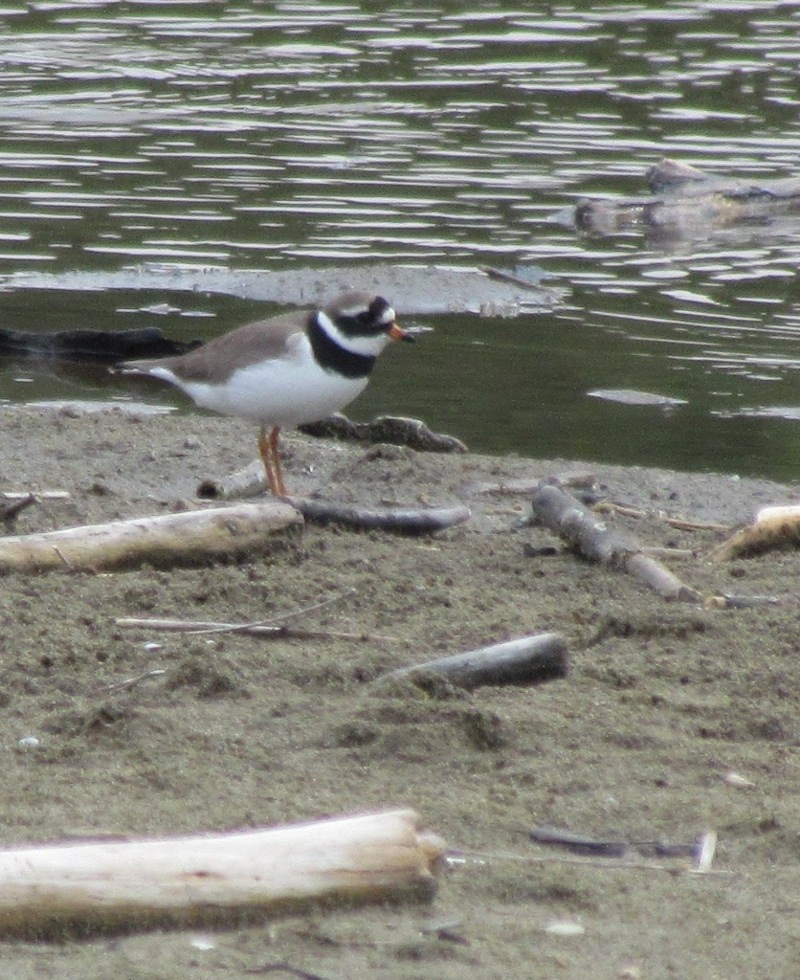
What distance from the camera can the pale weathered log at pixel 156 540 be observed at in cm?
585

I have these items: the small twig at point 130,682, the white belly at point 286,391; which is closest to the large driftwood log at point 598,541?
the white belly at point 286,391

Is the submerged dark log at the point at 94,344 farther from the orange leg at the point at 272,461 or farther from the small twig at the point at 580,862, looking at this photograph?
the small twig at the point at 580,862

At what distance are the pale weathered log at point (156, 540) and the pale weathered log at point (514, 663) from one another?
1344 mm

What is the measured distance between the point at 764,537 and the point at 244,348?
8.15 feet

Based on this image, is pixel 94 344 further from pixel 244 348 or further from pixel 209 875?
pixel 209 875

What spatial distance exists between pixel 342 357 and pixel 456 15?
15556mm

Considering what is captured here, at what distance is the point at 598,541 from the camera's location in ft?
21.0

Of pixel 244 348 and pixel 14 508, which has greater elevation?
pixel 244 348

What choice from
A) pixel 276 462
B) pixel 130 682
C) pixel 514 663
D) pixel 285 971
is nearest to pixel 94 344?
pixel 276 462

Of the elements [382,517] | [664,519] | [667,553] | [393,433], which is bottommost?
[393,433]

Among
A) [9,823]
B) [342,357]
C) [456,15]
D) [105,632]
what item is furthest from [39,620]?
[456,15]

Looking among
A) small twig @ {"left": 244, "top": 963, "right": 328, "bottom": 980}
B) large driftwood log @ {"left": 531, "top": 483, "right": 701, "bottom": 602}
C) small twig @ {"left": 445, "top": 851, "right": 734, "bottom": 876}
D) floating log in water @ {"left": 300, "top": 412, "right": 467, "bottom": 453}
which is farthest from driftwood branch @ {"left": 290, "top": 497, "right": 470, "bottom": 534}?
small twig @ {"left": 244, "top": 963, "right": 328, "bottom": 980}

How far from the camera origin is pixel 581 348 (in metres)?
11.3

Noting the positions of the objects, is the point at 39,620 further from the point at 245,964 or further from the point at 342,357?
the point at 342,357
